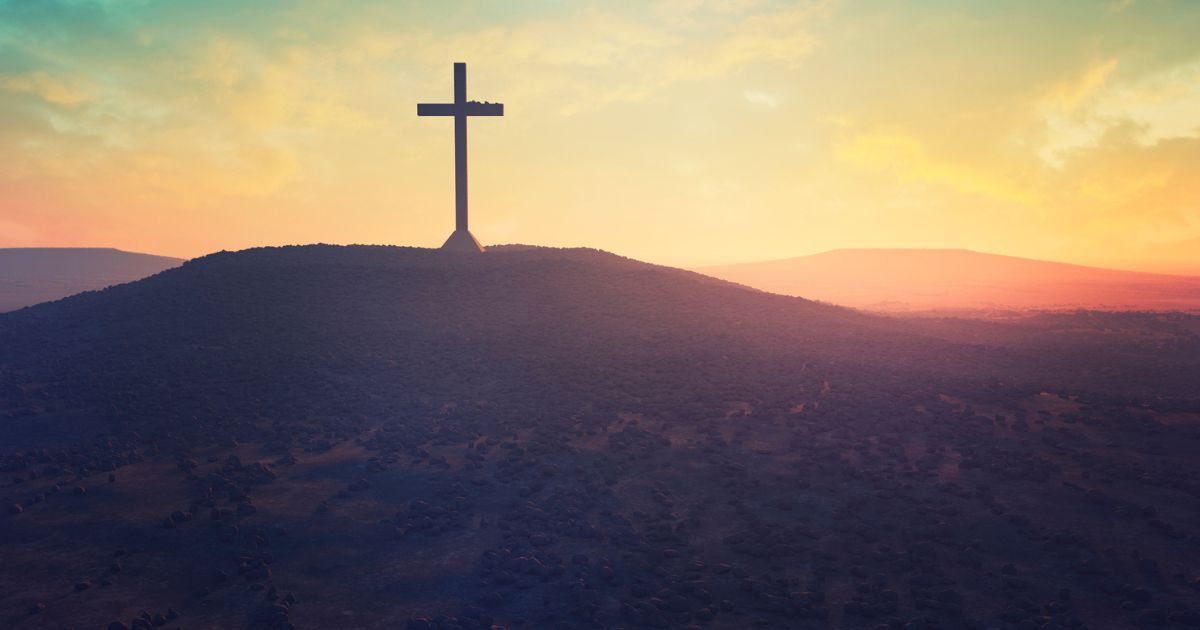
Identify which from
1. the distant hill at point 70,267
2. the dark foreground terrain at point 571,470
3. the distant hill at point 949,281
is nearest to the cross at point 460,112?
the dark foreground terrain at point 571,470

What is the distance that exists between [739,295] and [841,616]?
1949 cm

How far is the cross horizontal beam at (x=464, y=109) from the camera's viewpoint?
3106cm

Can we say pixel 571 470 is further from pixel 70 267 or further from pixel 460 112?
pixel 70 267

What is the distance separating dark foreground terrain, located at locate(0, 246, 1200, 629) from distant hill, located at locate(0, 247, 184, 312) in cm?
9719

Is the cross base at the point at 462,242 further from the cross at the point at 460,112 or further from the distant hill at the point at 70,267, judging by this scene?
the distant hill at the point at 70,267

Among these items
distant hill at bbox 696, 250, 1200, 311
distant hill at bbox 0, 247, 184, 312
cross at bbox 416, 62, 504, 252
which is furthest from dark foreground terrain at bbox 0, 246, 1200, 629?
distant hill at bbox 0, 247, 184, 312

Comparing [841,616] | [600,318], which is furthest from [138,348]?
[841,616]

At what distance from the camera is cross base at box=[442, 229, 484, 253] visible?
3156cm

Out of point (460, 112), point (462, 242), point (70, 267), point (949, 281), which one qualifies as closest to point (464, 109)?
point (460, 112)

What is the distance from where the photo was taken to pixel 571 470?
1382 cm

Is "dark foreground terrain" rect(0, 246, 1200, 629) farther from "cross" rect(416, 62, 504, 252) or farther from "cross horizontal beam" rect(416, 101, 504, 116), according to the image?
"cross horizontal beam" rect(416, 101, 504, 116)

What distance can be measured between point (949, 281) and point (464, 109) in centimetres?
11855

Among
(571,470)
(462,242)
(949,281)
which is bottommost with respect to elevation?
(571,470)

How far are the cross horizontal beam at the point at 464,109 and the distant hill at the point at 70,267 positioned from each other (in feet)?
295
